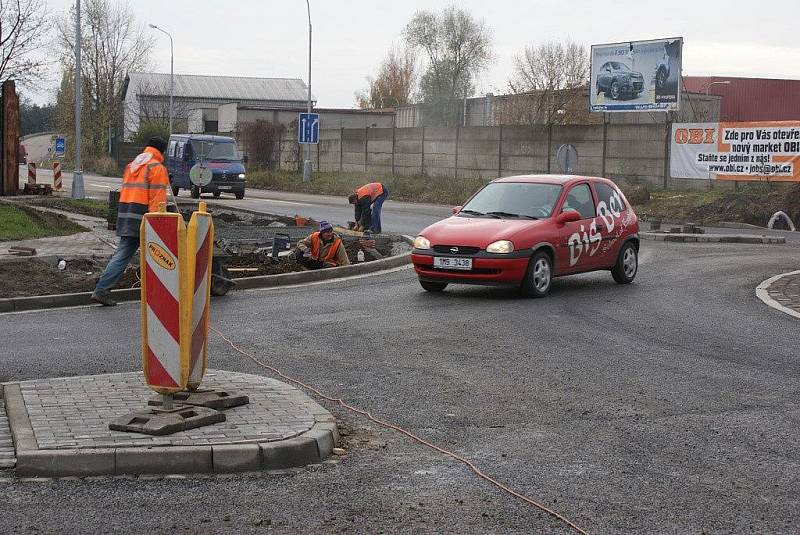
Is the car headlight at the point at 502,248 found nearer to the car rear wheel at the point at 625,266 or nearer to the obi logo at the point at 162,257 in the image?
the car rear wheel at the point at 625,266

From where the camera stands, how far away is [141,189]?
12.9 m

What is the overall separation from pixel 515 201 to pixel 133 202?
4.81 m

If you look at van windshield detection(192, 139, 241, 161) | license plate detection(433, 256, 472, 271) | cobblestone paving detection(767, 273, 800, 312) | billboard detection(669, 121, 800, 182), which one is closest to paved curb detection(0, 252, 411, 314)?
license plate detection(433, 256, 472, 271)

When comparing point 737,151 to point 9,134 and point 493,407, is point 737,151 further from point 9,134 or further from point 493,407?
point 493,407

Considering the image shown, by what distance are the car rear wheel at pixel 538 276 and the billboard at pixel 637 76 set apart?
2786 centimetres

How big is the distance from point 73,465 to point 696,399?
4.35 metres

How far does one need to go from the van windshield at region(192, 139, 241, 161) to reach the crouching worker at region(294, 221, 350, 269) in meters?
24.5

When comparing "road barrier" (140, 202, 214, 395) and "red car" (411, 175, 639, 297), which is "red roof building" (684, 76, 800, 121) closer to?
"red car" (411, 175, 639, 297)

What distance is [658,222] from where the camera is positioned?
1027 inches

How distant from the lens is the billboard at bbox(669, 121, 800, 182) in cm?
3177

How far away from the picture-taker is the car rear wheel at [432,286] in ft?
46.7

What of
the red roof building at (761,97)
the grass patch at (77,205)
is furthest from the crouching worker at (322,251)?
the red roof building at (761,97)

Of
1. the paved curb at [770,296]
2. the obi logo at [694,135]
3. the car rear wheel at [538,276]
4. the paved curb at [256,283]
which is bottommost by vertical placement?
the paved curb at [256,283]

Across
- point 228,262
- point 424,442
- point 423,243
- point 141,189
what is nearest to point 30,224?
point 228,262
